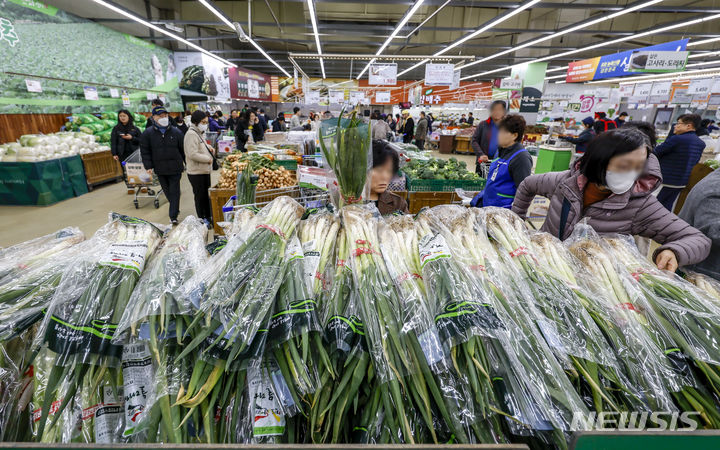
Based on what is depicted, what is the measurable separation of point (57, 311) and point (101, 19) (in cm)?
1382

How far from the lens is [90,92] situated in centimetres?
952

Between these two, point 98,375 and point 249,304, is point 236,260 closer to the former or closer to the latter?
point 249,304

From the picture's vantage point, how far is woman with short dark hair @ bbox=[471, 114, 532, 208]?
319 centimetres

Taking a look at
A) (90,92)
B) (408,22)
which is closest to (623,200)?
(90,92)

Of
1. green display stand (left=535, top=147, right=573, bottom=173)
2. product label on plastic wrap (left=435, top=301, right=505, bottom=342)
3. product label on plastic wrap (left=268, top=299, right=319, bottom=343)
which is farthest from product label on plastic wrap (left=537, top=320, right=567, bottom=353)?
green display stand (left=535, top=147, right=573, bottom=173)

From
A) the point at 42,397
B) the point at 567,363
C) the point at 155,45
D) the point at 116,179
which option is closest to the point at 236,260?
the point at 42,397

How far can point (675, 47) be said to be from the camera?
9.47 m

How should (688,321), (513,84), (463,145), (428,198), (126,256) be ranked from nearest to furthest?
(688,321) → (126,256) → (428,198) → (513,84) → (463,145)

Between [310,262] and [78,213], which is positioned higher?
[310,262]

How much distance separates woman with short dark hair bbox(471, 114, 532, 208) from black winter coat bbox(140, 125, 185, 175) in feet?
15.8

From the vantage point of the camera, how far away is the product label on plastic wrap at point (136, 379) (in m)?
0.85

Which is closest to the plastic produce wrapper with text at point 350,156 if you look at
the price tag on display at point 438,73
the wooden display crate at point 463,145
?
the price tag on display at point 438,73

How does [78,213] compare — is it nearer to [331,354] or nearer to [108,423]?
[108,423]

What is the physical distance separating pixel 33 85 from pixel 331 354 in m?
11.1
